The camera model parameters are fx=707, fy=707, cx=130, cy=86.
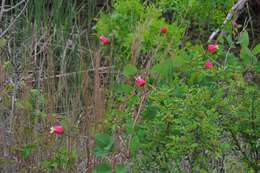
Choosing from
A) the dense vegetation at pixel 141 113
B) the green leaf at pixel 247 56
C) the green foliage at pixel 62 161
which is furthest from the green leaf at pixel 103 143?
the green leaf at pixel 247 56

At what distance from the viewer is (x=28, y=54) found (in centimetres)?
450

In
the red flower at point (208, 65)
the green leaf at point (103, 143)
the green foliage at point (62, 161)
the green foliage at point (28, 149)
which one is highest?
the red flower at point (208, 65)

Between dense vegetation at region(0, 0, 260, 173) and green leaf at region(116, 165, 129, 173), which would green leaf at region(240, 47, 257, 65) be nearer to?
dense vegetation at region(0, 0, 260, 173)

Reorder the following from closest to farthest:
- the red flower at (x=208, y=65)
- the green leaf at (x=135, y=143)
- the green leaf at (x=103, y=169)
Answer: the green leaf at (x=135, y=143)
the green leaf at (x=103, y=169)
the red flower at (x=208, y=65)

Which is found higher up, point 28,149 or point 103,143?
point 103,143

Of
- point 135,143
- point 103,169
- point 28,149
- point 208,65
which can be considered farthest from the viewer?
point 28,149

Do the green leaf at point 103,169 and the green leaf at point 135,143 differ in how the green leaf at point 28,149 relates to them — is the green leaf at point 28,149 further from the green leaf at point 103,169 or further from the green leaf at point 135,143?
the green leaf at point 135,143

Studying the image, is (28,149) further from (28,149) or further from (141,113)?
(141,113)

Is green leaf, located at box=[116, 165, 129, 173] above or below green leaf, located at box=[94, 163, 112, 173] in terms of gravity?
above

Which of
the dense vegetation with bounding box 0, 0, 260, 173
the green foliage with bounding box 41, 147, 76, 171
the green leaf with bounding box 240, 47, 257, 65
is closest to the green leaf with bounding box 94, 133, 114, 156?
the dense vegetation with bounding box 0, 0, 260, 173

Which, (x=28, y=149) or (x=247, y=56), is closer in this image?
(x=247, y=56)

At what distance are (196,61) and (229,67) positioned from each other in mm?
191

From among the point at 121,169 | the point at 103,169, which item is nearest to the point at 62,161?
the point at 103,169

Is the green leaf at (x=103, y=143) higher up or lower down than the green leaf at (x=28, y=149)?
higher up
